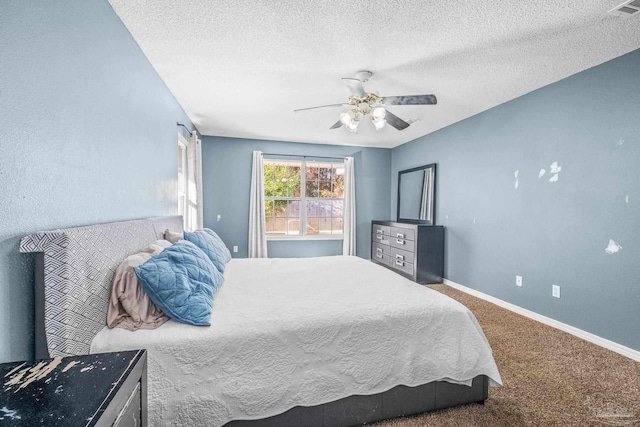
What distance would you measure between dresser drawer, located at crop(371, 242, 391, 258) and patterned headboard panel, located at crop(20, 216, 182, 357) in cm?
426

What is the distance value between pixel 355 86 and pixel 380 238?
3.37 m

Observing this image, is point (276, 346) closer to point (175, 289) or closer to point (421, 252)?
point (175, 289)

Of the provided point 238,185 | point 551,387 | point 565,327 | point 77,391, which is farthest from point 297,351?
point 238,185

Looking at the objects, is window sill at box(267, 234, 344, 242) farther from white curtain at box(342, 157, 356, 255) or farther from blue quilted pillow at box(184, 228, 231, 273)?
blue quilted pillow at box(184, 228, 231, 273)

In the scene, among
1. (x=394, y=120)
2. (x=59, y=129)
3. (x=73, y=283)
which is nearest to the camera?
(x=73, y=283)

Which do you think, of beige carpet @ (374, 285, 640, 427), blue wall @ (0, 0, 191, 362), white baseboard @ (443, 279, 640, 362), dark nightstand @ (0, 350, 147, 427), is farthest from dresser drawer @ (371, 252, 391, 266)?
dark nightstand @ (0, 350, 147, 427)

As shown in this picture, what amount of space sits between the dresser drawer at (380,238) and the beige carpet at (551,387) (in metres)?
2.50

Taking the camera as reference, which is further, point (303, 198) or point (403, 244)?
point (303, 198)

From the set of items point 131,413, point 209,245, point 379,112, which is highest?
point 379,112

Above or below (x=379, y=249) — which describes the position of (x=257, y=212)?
above

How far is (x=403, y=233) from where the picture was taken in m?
4.59

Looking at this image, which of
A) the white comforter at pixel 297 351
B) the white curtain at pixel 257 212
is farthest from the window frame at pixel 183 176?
the white comforter at pixel 297 351

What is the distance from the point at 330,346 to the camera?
56.5 inches

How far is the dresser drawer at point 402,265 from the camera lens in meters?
4.39
